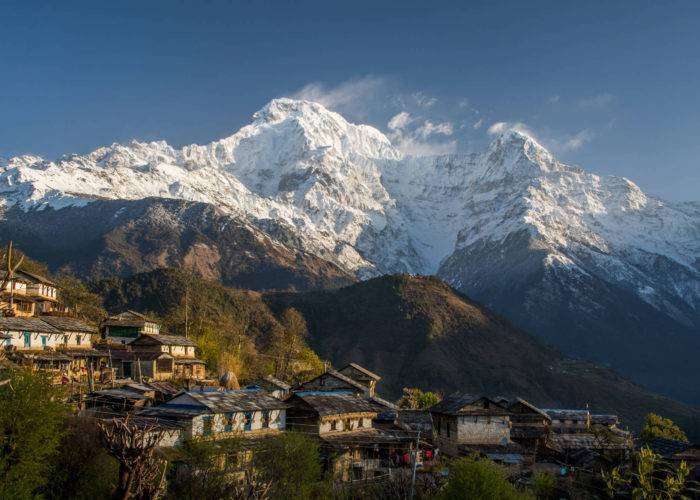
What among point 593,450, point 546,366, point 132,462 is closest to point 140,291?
point 546,366

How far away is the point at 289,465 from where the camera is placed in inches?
1677

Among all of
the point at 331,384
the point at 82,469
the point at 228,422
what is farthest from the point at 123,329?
the point at 82,469

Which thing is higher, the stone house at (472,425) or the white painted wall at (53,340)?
the white painted wall at (53,340)

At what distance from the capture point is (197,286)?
174m

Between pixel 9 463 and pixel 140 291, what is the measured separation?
12937 cm

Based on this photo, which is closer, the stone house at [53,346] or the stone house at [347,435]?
the stone house at [347,435]

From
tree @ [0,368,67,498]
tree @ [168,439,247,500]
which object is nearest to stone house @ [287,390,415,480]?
tree @ [168,439,247,500]

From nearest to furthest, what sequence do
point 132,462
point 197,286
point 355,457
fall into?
point 132,462 < point 355,457 < point 197,286

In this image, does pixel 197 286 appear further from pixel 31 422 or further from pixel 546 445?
pixel 31 422

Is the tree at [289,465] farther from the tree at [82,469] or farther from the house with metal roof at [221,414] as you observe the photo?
the tree at [82,469]

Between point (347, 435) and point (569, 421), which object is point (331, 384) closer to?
point (347, 435)

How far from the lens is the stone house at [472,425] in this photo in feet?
221

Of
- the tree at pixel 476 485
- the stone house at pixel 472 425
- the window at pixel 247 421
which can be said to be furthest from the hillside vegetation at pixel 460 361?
the tree at pixel 476 485

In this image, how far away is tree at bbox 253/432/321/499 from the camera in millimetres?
40312
